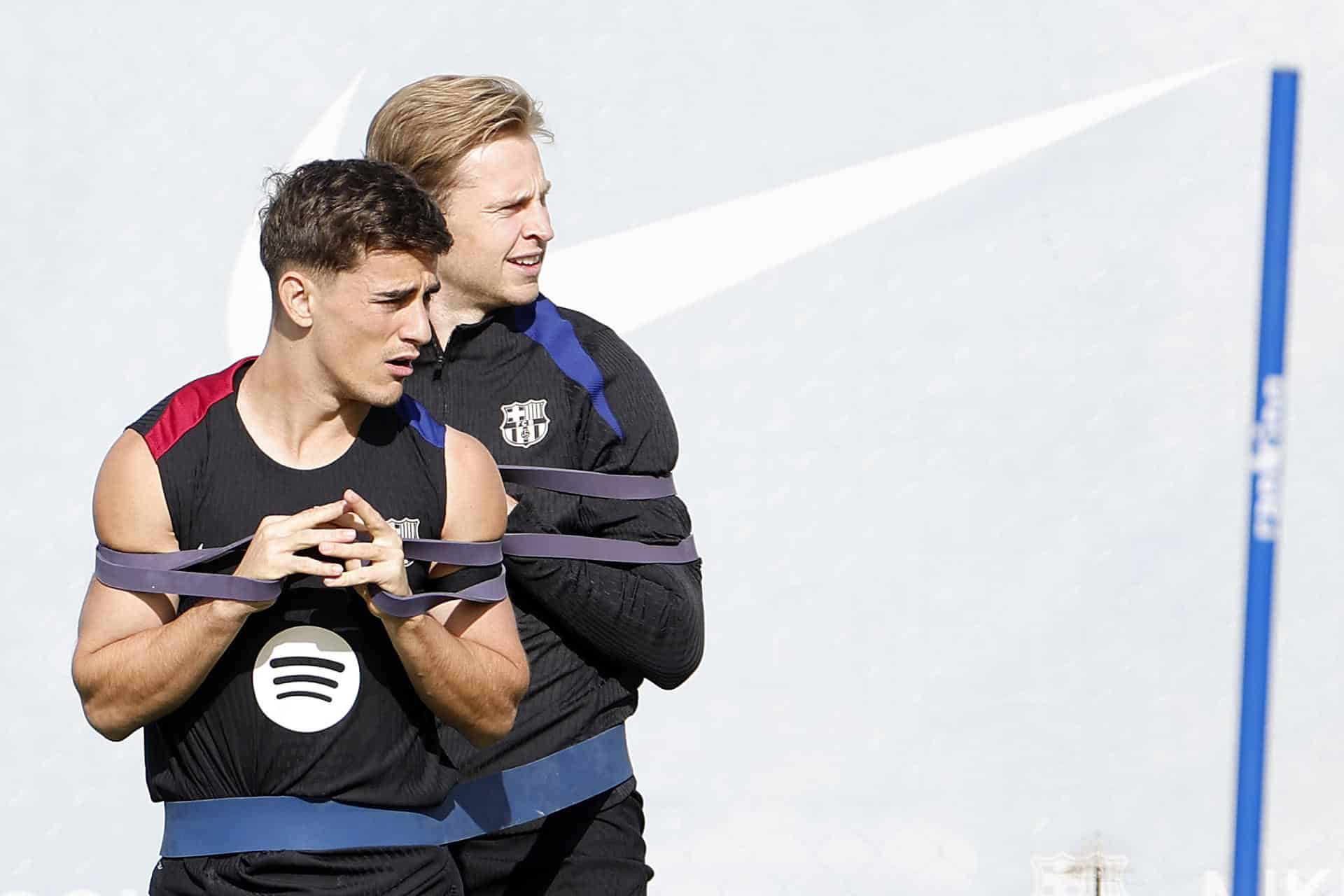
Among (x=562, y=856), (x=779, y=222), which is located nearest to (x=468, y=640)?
(x=562, y=856)

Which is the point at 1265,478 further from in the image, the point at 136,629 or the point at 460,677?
the point at 136,629

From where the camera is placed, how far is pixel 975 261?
4.14 meters

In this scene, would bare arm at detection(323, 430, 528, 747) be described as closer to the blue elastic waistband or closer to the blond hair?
the blue elastic waistband

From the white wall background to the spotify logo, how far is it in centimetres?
213

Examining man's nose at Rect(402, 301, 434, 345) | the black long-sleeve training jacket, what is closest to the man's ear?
man's nose at Rect(402, 301, 434, 345)

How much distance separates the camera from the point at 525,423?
250cm

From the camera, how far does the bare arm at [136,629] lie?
191cm

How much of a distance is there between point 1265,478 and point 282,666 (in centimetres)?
99

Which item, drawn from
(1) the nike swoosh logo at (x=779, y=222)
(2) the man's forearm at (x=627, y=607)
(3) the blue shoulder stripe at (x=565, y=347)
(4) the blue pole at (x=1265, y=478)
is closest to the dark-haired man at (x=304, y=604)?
(2) the man's forearm at (x=627, y=607)

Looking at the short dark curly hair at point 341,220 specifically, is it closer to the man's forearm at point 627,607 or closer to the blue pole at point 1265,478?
the man's forearm at point 627,607

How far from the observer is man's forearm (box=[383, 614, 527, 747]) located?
194 centimetres

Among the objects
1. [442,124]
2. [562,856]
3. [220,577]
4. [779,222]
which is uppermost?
[779,222]

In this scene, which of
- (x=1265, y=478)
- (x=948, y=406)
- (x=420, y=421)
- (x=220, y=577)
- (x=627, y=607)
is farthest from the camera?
(x=948, y=406)

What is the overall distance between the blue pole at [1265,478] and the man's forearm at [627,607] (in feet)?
2.94
